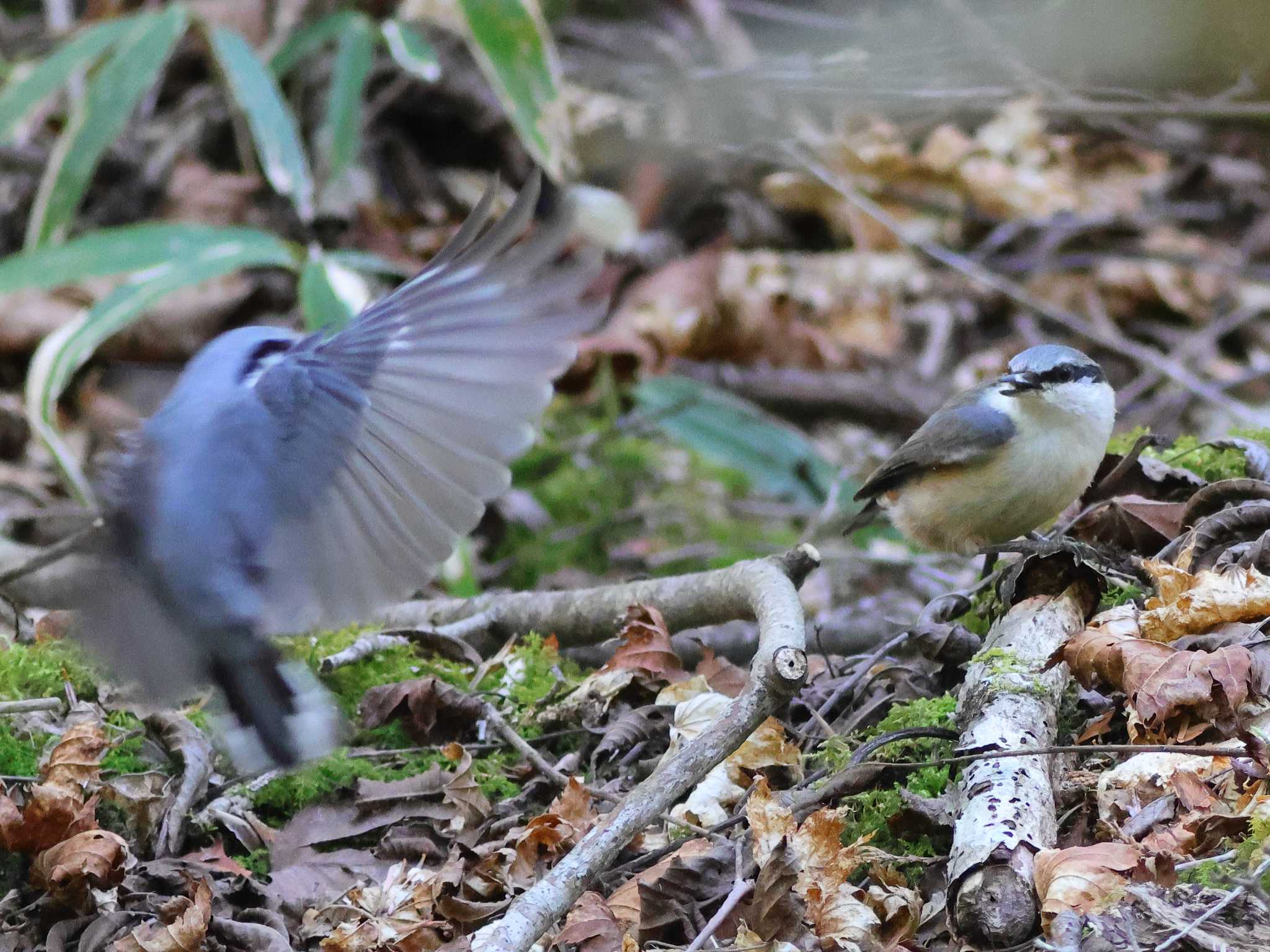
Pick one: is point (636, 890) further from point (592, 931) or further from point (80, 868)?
point (80, 868)

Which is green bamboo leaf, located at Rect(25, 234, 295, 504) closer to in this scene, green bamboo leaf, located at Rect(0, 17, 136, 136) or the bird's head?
green bamboo leaf, located at Rect(0, 17, 136, 136)

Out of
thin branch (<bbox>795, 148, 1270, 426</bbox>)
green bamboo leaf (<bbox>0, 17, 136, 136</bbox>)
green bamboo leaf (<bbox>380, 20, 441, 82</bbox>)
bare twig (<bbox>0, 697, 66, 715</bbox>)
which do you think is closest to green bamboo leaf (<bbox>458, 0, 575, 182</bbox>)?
A: green bamboo leaf (<bbox>380, 20, 441, 82</bbox>)

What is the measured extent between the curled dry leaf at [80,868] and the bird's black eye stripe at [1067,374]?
7.74 feet

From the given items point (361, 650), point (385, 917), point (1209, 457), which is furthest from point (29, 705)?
point (1209, 457)

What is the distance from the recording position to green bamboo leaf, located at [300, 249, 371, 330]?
4.65 meters

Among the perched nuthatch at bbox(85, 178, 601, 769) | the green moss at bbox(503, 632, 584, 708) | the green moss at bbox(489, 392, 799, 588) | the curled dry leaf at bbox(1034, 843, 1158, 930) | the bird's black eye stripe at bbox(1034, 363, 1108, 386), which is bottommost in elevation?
the green moss at bbox(489, 392, 799, 588)

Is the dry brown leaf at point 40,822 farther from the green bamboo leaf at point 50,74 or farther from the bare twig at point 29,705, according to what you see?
the green bamboo leaf at point 50,74

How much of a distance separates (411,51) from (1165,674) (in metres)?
4.50

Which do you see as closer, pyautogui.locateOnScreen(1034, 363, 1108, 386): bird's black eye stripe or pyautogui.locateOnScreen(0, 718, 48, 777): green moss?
pyautogui.locateOnScreen(0, 718, 48, 777): green moss

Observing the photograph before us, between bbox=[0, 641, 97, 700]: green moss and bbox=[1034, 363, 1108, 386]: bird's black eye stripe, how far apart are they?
2.45 metres

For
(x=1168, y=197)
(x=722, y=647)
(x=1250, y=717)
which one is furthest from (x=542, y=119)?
(x=1168, y=197)

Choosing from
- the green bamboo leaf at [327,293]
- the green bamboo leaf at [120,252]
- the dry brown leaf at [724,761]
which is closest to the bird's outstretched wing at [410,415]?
the dry brown leaf at [724,761]

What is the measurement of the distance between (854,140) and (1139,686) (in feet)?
19.9

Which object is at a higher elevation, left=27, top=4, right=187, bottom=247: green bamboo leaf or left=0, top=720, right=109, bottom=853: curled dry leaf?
left=27, top=4, right=187, bottom=247: green bamboo leaf
